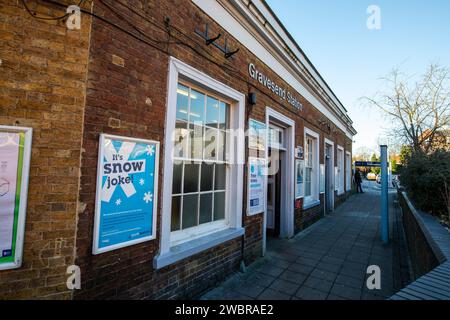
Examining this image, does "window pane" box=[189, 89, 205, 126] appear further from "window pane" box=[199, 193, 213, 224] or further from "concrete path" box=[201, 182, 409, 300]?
"concrete path" box=[201, 182, 409, 300]

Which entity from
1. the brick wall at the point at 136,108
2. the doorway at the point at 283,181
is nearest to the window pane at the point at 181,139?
the brick wall at the point at 136,108

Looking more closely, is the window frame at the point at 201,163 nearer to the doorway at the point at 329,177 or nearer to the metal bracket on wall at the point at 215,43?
the metal bracket on wall at the point at 215,43

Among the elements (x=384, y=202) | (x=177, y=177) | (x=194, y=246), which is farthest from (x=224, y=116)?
(x=384, y=202)

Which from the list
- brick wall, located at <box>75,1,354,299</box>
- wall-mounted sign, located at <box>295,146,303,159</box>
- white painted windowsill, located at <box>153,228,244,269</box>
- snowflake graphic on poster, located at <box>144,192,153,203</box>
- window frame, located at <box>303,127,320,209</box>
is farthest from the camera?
window frame, located at <box>303,127,320,209</box>

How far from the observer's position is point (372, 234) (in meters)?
6.79

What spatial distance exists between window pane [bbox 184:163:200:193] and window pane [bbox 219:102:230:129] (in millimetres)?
963

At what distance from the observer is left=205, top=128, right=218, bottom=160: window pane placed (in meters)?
3.71

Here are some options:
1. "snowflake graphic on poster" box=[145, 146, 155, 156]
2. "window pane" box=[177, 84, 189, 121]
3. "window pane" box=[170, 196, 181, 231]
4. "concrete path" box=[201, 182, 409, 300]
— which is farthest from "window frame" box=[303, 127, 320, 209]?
"snowflake graphic on poster" box=[145, 146, 155, 156]

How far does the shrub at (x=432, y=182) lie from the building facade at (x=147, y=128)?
4.09m

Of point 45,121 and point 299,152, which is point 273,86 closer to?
point 299,152

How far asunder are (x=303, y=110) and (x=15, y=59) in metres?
6.85

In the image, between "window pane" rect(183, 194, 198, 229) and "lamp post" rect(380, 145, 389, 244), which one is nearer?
"window pane" rect(183, 194, 198, 229)

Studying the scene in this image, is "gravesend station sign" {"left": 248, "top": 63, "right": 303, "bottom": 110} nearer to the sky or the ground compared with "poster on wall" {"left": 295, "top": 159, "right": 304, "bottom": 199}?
nearer to the sky

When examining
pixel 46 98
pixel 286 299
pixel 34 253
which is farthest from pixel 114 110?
pixel 286 299
